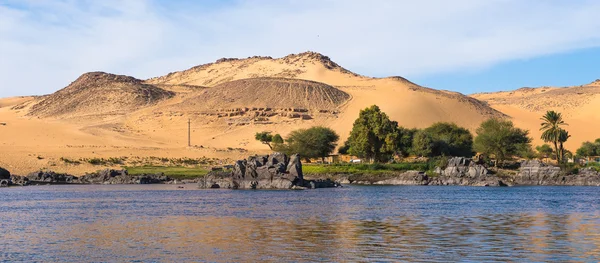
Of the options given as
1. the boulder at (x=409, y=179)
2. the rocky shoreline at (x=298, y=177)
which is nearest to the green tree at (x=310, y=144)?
the rocky shoreline at (x=298, y=177)

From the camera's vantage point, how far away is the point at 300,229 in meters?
31.3

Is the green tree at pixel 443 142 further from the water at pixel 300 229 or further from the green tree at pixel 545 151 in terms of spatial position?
the water at pixel 300 229

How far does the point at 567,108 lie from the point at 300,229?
14650 centimetres

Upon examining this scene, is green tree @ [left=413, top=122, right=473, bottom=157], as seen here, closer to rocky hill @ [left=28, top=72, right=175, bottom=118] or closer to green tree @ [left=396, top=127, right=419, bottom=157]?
green tree @ [left=396, top=127, right=419, bottom=157]

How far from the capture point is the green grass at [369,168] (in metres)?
78.5

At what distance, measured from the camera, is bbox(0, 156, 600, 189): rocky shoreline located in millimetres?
65438

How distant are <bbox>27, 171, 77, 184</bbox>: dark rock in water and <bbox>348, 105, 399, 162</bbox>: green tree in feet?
98.5

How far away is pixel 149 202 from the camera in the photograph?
48.1m

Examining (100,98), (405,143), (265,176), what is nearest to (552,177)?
(405,143)

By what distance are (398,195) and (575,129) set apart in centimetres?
9621

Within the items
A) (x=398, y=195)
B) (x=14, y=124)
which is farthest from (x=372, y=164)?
(x=14, y=124)

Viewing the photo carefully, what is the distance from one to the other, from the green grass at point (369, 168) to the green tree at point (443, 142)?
713 cm

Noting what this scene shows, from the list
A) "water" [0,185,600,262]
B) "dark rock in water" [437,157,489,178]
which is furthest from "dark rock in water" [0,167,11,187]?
"dark rock in water" [437,157,489,178]

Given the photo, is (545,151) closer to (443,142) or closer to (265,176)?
(443,142)
